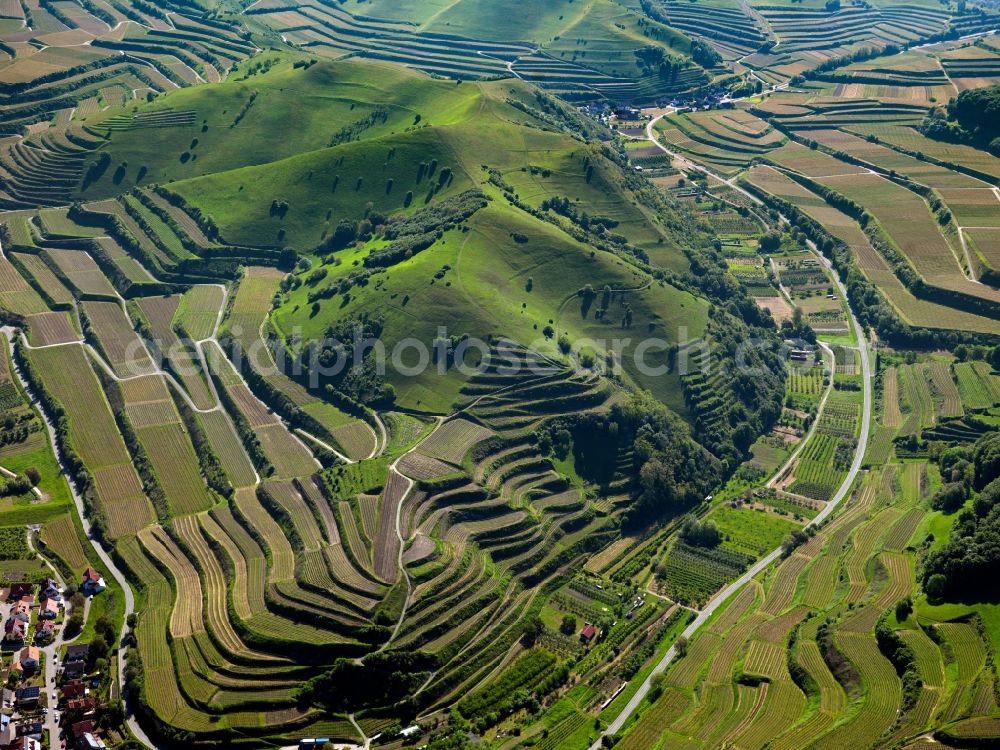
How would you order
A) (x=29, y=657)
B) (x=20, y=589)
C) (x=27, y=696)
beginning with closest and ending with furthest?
(x=27, y=696)
(x=29, y=657)
(x=20, y=589)

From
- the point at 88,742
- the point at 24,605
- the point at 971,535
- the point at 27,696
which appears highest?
the point at 971,535

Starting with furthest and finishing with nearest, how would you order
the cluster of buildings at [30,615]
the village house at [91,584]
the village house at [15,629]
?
the village house at [91,584] → the cluster of buildings at [30,615] → the village house at [15,629]

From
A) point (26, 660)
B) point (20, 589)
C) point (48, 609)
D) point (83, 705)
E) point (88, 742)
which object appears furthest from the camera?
point (20, 589)

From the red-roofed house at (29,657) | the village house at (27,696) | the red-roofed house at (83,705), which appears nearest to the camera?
the village house at (27,696)

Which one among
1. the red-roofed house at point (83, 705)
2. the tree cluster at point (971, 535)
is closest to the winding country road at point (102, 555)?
the red-roofed house at point (83, 705)

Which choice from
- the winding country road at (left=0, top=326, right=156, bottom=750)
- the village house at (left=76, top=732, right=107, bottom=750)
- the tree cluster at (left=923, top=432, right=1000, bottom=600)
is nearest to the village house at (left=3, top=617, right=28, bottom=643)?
the winding country road at (left=0, top=326, right=156, bottom=750)

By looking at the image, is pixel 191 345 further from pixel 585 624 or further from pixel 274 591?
pixel 585 624

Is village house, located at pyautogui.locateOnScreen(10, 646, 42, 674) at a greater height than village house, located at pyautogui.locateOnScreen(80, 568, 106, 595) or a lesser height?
Result: lesser

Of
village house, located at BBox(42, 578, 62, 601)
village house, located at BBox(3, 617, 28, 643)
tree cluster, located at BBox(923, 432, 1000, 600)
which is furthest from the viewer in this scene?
village house, located at BBox(42, 578, 62, 601)

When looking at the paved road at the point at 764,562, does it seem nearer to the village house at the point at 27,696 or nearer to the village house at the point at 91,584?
the village house at the point at 27,696

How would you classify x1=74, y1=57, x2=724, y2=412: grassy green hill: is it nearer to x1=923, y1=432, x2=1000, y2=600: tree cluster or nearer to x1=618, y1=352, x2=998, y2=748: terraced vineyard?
x1=618, y1=352, x2=998, y2=748: terraced vineyard

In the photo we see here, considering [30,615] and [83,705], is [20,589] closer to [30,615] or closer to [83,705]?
[30,615]

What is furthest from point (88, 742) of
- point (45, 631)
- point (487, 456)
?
point (487, 456)
